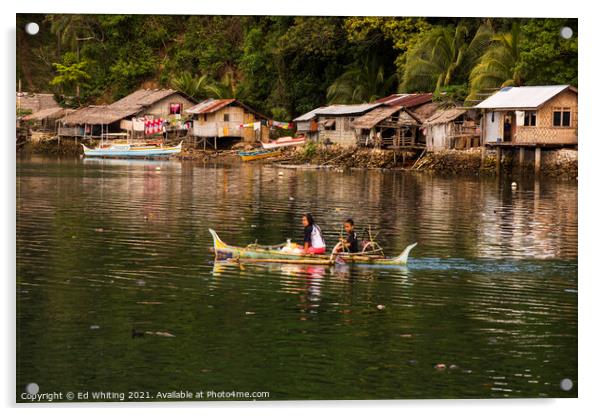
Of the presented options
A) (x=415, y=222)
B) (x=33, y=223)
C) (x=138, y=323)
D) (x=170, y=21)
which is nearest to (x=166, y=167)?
(x=415, y=222)

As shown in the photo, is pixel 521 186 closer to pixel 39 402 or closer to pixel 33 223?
pixel 33 223

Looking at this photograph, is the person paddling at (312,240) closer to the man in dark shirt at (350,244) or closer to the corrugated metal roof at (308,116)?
the man in dark shirt at (350,244)

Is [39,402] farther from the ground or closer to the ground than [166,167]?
closer to the ground

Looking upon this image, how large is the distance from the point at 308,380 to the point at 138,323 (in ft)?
6.50

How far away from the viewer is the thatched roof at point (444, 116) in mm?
28141

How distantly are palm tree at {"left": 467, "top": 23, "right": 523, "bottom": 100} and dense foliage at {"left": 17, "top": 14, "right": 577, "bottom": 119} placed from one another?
0.10 ft

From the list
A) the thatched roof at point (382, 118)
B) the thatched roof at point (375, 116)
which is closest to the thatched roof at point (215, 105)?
the thatched roof at point (382, 118)

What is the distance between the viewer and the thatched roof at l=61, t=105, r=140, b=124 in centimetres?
1435

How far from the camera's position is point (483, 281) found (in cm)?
1148

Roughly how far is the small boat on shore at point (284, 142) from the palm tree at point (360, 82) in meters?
4.23

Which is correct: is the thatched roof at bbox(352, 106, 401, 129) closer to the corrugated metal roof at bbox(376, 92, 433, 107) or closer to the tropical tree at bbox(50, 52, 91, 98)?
the corrugated metal roof at bbox(376, 92, 433, 107)

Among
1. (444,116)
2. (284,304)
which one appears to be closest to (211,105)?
(284,304)

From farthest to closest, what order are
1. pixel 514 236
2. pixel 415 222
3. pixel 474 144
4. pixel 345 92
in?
pixel 474 144 → pixel 345 92 → pixel 415 222 → pixel 514 236

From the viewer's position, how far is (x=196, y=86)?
1644 cm
